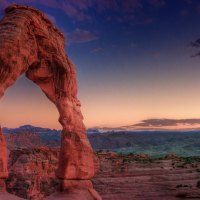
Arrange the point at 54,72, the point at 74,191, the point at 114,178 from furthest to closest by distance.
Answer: the point at 114,178 → the point at 54,72 → the point at 74,191

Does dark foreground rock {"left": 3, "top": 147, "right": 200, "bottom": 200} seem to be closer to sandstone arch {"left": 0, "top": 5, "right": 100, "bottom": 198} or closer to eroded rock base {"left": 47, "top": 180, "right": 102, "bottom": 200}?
eroded rock base {"left": 47, "top": 180, "right": 102, "bottom": 200}

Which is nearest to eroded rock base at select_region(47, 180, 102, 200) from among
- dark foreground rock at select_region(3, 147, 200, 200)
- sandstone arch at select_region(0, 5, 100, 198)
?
sandstone arch at select_region(0, 5, 100, 198)

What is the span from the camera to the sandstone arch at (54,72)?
1233 centimetres

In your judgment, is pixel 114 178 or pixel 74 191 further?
pixel 114 178

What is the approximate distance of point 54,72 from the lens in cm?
1456

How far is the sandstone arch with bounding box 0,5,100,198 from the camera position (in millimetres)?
12331

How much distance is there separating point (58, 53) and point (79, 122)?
10.6 feet

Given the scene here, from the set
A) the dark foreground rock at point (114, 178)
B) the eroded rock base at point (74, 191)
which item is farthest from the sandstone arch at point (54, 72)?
the dark foreground rock at point (114, 178)

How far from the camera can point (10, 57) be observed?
1173 centimetres

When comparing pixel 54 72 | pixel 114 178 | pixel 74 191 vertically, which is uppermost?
pixel 54 72

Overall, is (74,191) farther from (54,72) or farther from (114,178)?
(114,178)

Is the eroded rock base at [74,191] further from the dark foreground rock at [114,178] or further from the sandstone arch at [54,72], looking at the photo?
the dark foreground rock at [114,178]

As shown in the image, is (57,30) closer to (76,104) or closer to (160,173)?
(76,104)

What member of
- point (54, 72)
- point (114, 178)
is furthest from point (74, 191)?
point (114, 178)
